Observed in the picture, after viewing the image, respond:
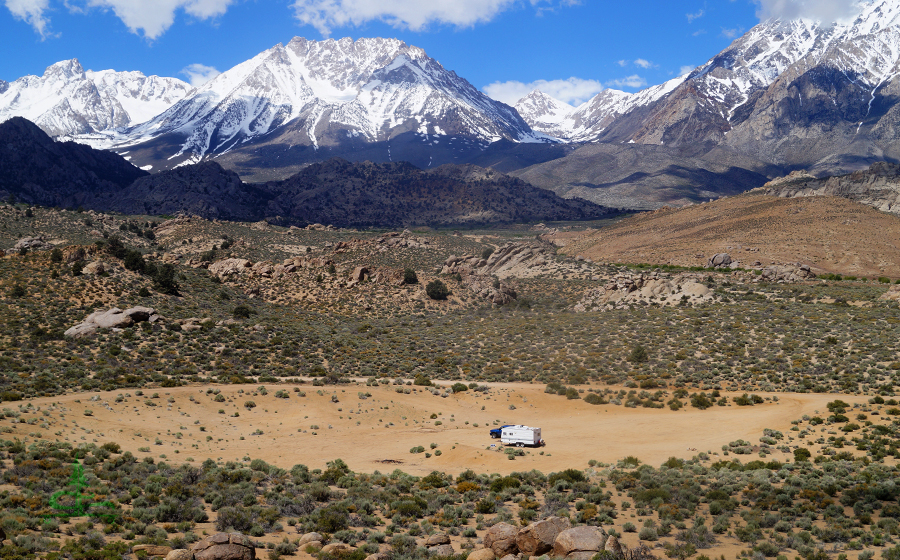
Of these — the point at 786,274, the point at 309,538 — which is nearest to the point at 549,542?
the point at 309,538

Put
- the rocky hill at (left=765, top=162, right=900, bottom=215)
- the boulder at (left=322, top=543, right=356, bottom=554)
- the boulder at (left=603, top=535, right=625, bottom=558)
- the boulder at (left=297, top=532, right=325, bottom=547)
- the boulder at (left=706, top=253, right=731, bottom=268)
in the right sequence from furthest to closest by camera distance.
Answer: the rocky hill at (left=765, top=162, right=900, bottom=215), the boulder at (left=706, top=253, right=731, bottom=268), the boulder at (left=297, top=532, right=325, bottom=547), the boulder at (left=322, top=543, right=356, bottom=554), the boulder at (left=603, top=535, right=625, bottom=558)

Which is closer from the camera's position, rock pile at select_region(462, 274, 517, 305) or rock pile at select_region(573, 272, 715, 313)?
rock pile at select_region(573, 272, 715, 313)

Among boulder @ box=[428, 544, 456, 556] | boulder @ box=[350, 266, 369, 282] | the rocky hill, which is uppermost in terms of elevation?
the rocky hill

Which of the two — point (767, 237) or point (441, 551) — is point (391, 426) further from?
point (767, 237)

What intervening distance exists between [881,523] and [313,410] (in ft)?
93.6

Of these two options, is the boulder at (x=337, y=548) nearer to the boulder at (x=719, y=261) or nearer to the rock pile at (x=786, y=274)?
the rock pile at (x=786, y=274)

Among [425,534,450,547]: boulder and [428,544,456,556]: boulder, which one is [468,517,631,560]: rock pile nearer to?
[428,544,456,556]: boulder

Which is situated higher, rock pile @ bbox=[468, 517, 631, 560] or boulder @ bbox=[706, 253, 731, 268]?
boulder @ bbox=[706, 253, 731, 268]

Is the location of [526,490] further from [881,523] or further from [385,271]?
[385,271]

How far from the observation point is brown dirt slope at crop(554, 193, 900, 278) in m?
90.9

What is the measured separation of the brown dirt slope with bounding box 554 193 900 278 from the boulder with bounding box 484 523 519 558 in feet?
288

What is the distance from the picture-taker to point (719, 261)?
9512 centimetres

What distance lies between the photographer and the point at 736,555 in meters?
17.1

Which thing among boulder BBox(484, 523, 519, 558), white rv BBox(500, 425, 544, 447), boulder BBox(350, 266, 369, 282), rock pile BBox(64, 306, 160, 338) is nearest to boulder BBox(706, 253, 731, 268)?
boulder BBox(350, 266, 369, 282)
